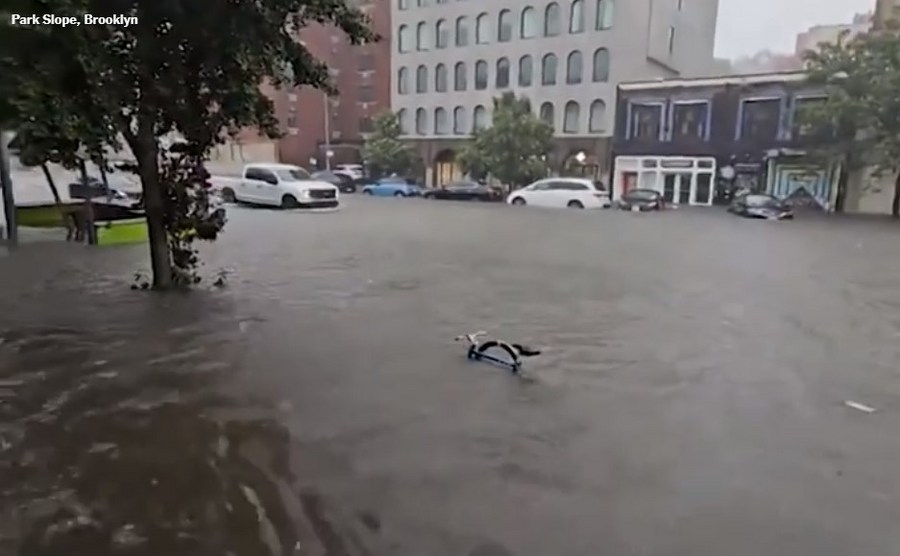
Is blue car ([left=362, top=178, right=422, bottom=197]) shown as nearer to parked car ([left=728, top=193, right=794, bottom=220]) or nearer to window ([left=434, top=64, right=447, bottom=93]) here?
window ([left=434, top=64, right=447, bottom=93])

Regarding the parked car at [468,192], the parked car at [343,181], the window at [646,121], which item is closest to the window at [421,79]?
the parked car at [343,181]

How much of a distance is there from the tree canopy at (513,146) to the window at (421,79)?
9.45 meters

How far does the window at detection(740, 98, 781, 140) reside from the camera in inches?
1127

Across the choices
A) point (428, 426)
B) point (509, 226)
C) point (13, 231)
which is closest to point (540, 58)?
point (509, 226)

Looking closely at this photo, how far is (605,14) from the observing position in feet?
112

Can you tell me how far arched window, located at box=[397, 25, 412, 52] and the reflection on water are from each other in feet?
124

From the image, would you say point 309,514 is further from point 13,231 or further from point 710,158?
point 710,158

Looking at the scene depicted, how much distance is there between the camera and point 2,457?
405cm

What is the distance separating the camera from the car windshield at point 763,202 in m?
24.6

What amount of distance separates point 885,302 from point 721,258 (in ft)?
13.5

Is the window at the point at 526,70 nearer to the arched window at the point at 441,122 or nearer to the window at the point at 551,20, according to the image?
the window at the point at 551,20

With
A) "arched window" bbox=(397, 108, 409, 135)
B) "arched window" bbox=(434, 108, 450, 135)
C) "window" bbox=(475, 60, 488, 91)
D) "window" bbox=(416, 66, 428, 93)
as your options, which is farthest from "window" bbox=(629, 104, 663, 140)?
"arched window" bbox=(397, 108, 409, 135)

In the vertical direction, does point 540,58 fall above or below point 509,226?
above

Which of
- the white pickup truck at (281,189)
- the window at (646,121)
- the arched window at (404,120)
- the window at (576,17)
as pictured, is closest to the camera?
the white pickup truck at (281,189)
